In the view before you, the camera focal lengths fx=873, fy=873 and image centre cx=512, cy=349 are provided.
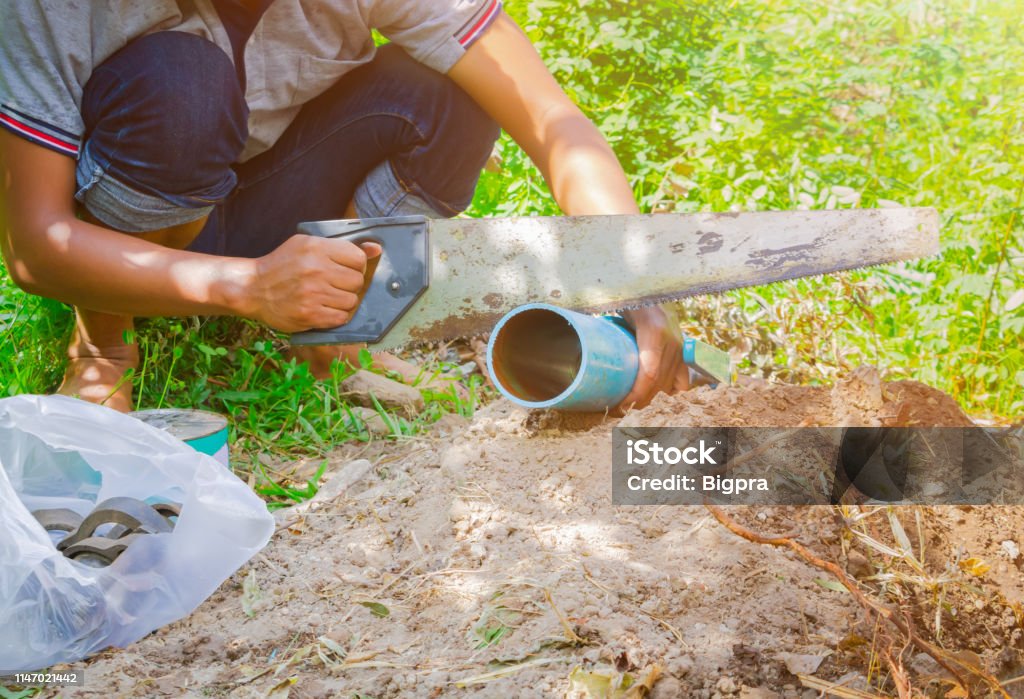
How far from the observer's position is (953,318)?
321 cm

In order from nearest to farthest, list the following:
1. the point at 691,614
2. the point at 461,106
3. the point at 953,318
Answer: the point at 691,614
the point at 461,106
the point at 953,318

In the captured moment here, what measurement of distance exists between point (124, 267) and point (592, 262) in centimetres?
118

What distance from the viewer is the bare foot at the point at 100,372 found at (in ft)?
8.33

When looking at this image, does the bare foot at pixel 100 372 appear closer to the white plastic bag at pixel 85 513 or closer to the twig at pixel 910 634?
the white plastic bag at pixel 85 513

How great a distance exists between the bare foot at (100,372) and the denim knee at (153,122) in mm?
452

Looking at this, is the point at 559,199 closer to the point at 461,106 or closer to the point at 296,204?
the point at 461,106

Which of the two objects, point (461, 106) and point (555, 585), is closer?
point (555, 585)

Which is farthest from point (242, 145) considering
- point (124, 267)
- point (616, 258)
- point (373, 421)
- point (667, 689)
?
point (667, 689)

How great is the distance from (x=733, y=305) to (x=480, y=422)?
1606 millimetres

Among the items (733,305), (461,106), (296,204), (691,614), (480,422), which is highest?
(461,106)

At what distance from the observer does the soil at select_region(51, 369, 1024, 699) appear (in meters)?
1.46

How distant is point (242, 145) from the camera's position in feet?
8.21

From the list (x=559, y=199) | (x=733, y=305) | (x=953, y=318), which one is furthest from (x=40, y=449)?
(x=953, y=318)

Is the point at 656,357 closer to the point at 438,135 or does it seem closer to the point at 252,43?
the point at 438,135
